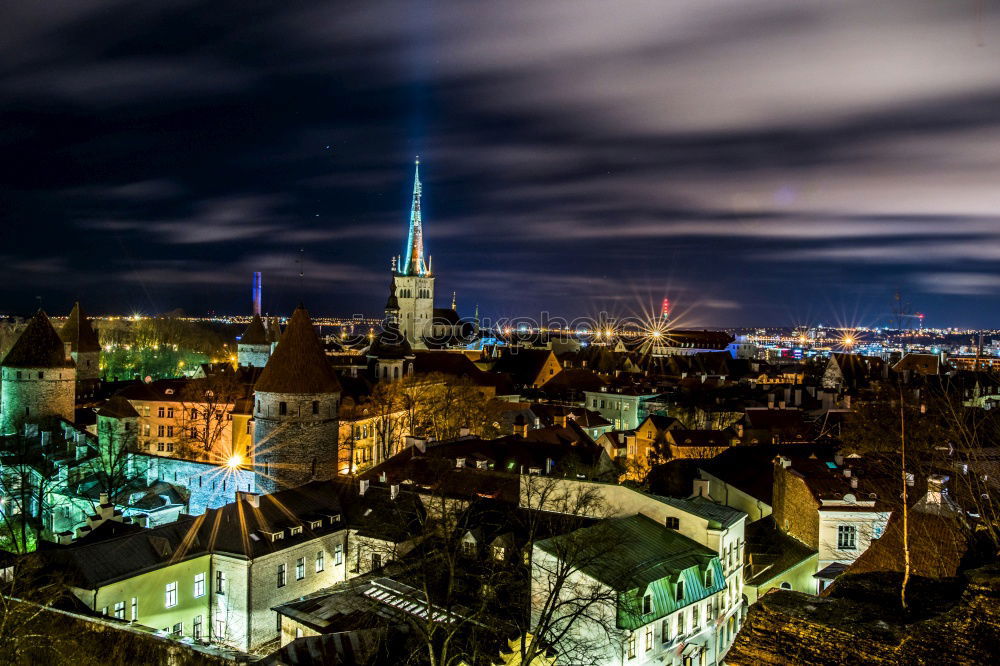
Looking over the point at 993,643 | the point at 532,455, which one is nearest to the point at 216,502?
the point at 532,455

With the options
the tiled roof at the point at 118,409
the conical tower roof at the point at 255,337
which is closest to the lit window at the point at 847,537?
the tiled roof at the point at 118,409

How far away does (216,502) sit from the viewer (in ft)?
113

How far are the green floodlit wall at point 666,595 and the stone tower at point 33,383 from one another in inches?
1600

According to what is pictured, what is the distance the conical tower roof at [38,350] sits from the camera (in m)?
47.9

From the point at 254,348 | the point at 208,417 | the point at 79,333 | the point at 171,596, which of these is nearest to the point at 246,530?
the point at 171,596

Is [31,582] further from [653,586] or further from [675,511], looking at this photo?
[675,511]

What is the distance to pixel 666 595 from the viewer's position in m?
19.2

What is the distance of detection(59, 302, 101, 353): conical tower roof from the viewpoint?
62906mm

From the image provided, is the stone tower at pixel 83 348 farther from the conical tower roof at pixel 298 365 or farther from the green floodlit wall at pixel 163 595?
the green floodlit wall at pixel 163 595

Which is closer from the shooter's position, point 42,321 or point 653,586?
point 653,586

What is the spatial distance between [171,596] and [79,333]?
156 ft

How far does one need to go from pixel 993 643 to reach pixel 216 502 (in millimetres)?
31503

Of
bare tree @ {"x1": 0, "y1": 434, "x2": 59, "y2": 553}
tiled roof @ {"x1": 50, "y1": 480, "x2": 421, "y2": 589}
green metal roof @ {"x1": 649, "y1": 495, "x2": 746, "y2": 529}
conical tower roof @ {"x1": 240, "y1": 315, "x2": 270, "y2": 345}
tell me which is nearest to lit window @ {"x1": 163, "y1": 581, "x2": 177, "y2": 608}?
tiled roof @ {"x1": 50, "y1": 480, "x2": 421, "y2": 589}

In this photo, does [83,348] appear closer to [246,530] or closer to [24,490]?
[24,490]
